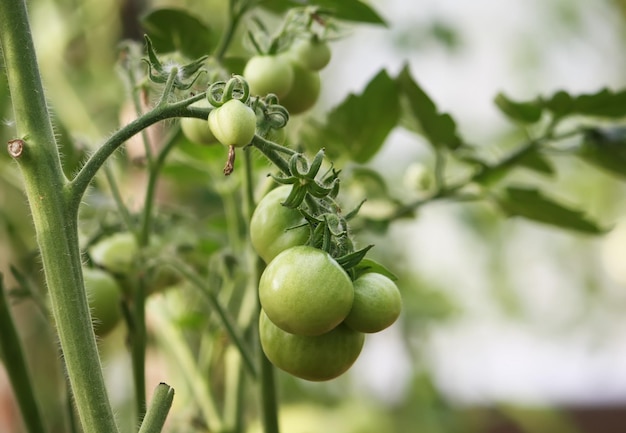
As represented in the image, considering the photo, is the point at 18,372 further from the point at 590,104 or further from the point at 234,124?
the point at 590,104

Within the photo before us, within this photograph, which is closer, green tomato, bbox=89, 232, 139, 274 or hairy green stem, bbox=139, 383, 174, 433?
hairy green stem, bbox=139, 383, 174, 433

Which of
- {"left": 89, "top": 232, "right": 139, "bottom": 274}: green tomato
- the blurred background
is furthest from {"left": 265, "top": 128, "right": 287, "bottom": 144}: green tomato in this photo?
the blurred background

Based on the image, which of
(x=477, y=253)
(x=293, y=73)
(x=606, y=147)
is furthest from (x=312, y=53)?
(x=477, y=253)

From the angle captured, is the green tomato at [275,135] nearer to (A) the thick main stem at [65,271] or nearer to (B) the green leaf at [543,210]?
(A) the thick main stem at [65,271]

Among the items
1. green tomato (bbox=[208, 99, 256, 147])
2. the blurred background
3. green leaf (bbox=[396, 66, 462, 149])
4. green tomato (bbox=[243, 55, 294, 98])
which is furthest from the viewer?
the blurred background

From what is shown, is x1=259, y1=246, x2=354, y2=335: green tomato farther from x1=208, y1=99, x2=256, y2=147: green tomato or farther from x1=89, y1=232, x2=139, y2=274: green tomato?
x1=89, y1=232, x2=139, y2=274: green tomato

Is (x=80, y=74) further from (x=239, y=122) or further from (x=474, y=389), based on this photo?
(x=474, y=389)

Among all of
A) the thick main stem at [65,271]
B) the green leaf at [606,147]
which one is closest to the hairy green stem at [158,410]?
the thick main stem at [65,271]
